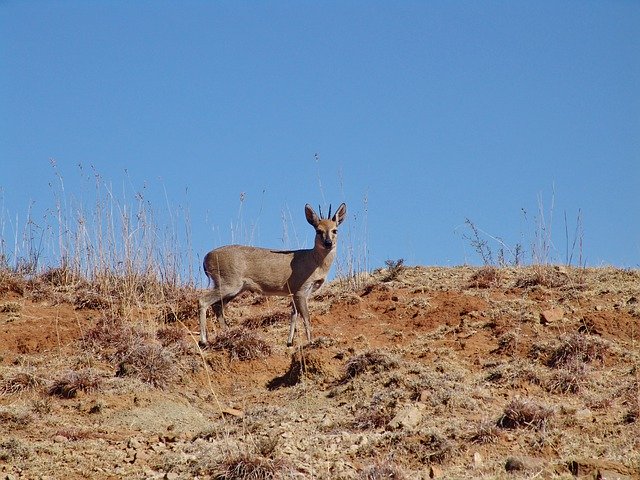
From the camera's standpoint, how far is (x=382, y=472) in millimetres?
7547

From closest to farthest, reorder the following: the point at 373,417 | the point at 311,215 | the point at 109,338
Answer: the point at 373,417
the point at 109,338
the point at 311,215

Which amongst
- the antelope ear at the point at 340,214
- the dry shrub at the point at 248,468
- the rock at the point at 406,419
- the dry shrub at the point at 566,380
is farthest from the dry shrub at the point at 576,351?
the antelope ear at the point at 340,214

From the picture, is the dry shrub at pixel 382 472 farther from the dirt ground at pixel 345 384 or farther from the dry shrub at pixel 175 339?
the dry shrub at pixel 175 339

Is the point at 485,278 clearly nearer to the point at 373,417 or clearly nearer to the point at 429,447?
the point at 373,417

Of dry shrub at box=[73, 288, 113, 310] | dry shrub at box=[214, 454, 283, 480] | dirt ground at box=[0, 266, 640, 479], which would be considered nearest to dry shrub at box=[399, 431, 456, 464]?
dirt ground at box=[0, 266, 640, 479]

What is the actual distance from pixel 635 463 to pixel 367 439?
2.48m

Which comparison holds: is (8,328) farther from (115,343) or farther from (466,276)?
(466,276)

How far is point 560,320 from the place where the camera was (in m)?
12.4

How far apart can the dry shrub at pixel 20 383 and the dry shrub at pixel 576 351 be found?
608 cm

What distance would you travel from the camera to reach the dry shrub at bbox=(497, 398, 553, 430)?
8781mm

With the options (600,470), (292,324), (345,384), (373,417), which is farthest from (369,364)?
(600,470)

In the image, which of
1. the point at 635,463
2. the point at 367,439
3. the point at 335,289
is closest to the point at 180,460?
the point at 367,439

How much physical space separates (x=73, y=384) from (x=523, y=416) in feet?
16.7

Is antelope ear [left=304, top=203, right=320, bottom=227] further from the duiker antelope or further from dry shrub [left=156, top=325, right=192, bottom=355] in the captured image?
dry shrub [left=156, top=325, right=192, bottom=355]
